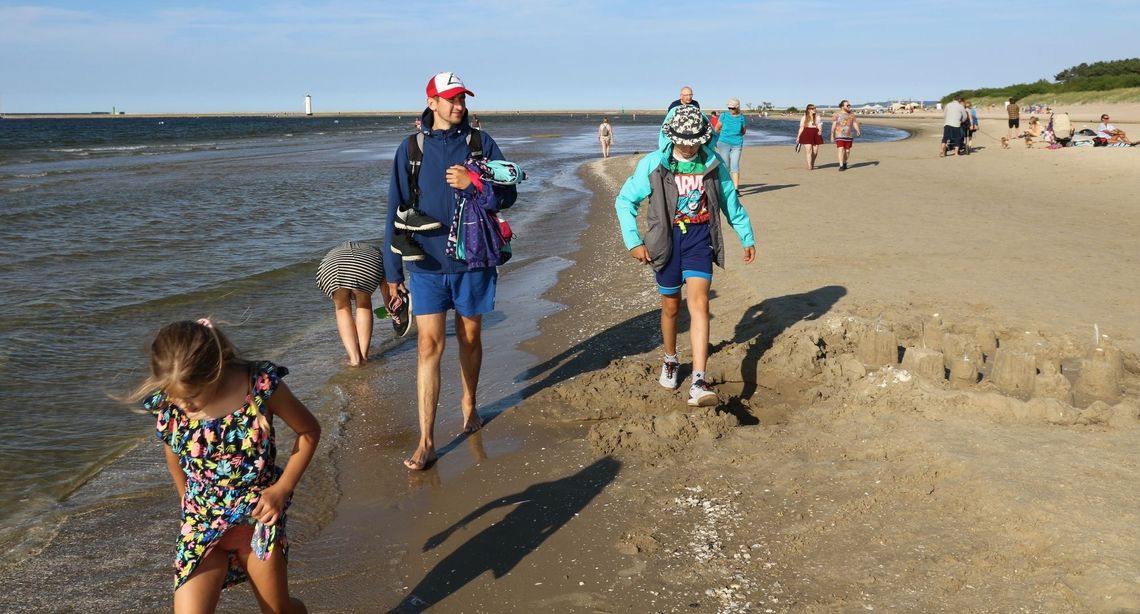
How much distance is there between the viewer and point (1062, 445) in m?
4.52

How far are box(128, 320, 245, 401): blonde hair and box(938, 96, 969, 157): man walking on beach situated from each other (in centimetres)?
2562

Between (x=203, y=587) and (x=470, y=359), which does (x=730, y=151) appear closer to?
(x=470, y=359)

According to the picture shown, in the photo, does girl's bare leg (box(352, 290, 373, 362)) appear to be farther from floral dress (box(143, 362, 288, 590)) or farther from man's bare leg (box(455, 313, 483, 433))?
floral dress (box(143, 362, 288, 590))

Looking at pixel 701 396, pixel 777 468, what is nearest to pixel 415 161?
pixel 701 396

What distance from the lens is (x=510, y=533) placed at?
427 cm

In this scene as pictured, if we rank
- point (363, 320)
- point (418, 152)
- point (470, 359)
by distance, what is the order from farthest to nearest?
point (363, 320)
point (470, 359)
point (418, 152)

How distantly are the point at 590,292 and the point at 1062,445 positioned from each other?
221 inches

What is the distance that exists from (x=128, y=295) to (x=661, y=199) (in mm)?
7637

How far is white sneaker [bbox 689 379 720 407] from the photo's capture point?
5543mm

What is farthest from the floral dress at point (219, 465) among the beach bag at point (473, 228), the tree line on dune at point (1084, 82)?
the tree line on dune at point (1084, 82)

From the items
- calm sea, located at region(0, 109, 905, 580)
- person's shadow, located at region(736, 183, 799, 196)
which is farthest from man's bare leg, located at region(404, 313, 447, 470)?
person's shadow, located at region(736, 183, 799, 196)

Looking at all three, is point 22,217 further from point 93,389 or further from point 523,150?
point 523,150

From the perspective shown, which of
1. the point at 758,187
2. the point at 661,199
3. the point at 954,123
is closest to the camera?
the point at 661,199

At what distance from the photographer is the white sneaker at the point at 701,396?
5543mm
